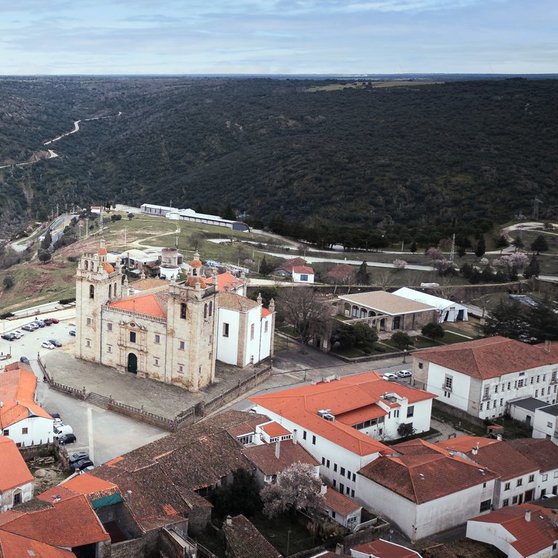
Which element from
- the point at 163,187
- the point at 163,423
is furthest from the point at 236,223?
the point at 163,423

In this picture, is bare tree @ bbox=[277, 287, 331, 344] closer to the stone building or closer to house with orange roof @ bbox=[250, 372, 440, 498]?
the stone building

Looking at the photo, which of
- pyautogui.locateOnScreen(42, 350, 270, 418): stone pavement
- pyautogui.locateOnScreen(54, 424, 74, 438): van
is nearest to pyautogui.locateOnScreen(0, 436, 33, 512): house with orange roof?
pyautogui.locateOnScreen(54, 424, 74, 438): van

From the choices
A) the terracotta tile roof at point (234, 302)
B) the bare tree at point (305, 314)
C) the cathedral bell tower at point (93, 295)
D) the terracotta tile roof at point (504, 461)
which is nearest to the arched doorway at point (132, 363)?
the cathedral bell tower at point (93, 295)

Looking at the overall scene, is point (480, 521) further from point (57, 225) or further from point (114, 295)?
point (57, 225)

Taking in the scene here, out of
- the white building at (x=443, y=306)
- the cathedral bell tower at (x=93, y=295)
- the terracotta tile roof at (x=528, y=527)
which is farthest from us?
the white building at (x=443, y=306)

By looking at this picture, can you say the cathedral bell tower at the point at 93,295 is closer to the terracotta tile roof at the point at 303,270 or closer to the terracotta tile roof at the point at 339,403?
the terracotta tile roof at the point at 339,403

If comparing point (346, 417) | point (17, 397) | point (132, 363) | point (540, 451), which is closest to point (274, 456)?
point (346, 417)
